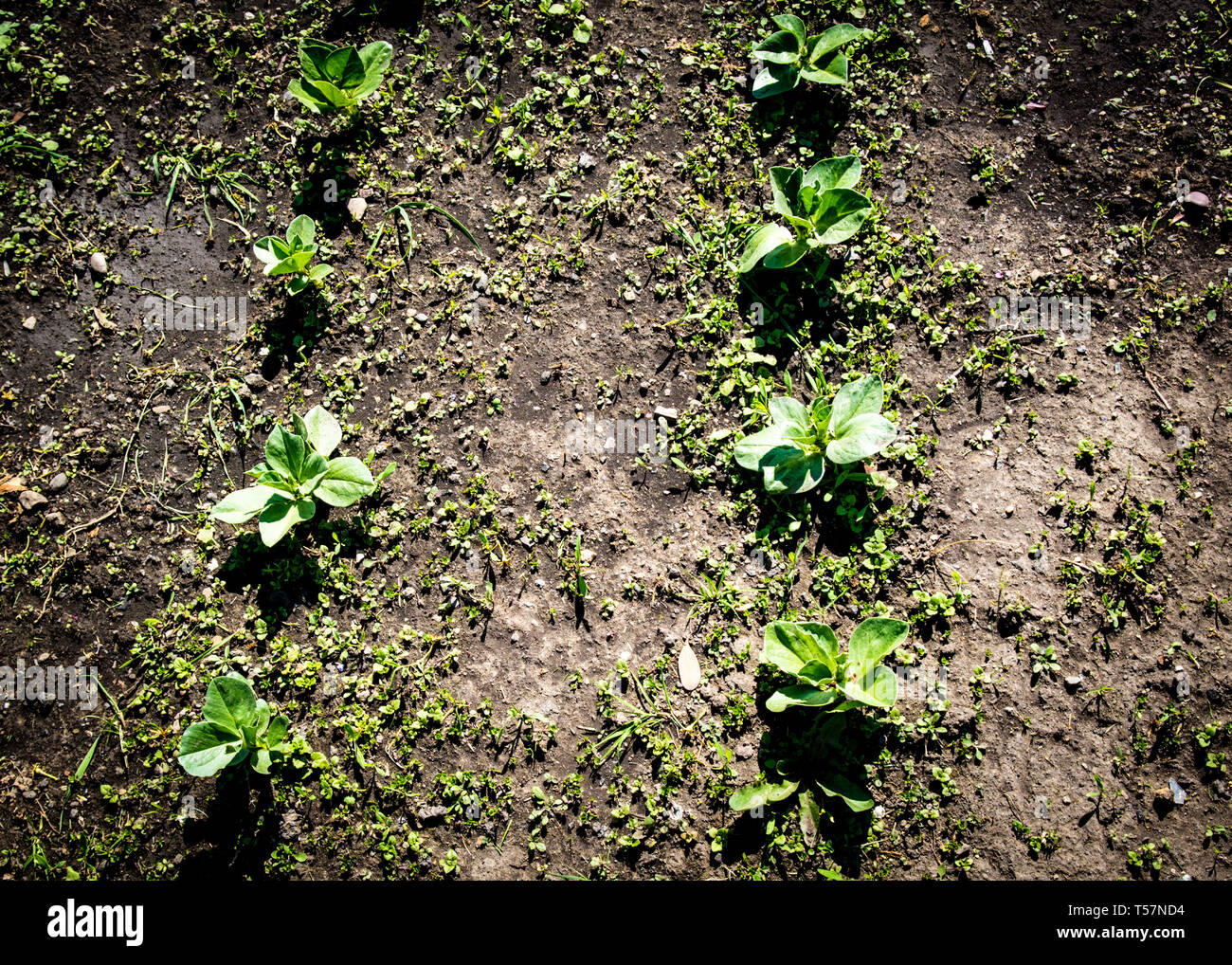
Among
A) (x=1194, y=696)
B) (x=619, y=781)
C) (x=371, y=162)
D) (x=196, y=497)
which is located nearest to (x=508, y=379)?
(x=371, y=162)

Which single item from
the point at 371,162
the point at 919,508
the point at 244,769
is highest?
the point at 371,162

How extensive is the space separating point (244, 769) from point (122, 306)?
2.18 metres

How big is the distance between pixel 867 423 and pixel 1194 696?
6.06 feet

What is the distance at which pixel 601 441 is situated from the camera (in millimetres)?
3133

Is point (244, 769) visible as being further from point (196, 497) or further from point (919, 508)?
point (919, 508)

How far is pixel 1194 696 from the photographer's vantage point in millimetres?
2979

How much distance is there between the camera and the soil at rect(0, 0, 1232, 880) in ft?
9.57

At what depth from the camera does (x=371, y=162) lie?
130 inches

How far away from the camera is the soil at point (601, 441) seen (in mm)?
2918

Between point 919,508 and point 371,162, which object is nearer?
point 919,508

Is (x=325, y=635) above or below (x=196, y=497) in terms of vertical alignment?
below
